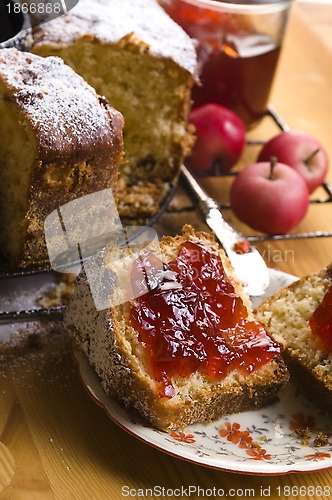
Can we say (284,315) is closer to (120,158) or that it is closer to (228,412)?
(228,412)

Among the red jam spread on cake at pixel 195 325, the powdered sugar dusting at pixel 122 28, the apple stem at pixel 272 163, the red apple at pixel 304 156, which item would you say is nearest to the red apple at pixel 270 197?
the apple stem at pixel 272 163

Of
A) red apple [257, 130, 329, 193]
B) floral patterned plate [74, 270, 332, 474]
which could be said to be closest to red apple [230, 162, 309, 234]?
red apple [257, 130, 329, 193]

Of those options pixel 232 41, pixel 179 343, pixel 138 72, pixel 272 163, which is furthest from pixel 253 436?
pixel 232 41

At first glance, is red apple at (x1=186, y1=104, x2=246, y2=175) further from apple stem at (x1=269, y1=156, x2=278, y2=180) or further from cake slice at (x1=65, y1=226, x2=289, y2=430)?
cake slice at (x1=65, y1=226, x2=289, y2=430)

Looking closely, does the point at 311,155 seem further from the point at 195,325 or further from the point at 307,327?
the point at 195,325

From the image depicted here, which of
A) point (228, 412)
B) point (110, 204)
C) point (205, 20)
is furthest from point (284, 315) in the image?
point (205, 20)

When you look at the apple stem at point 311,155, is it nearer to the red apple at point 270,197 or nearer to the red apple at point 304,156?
the red apple at point 304,156
